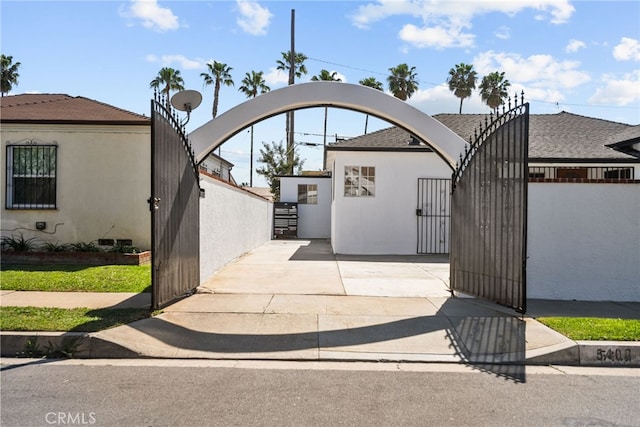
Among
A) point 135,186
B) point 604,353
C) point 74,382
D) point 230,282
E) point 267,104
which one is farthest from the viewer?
point 135,186

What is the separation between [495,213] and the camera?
7.06m

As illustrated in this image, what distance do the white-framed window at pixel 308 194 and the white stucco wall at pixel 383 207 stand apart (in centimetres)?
922

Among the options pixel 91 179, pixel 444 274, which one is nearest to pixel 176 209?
pixel 91 179

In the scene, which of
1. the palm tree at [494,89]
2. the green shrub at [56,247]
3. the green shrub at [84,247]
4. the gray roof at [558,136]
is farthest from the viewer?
the palm tree at [494,89]

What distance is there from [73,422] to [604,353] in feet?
19.1

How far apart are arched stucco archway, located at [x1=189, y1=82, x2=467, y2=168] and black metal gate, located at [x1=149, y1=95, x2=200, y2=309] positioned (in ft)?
1.71

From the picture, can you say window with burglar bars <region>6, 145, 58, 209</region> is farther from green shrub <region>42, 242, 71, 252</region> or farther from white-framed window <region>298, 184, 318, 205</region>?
white-framed window <region>298, 184, 318, 205</region>

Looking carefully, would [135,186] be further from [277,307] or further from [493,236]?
[493,236]

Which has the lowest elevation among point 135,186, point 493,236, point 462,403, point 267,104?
point 462,403

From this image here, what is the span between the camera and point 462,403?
13.4ft

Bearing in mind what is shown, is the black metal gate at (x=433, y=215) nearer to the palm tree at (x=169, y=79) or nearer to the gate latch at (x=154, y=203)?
the gate latch at (x=154, y=203)

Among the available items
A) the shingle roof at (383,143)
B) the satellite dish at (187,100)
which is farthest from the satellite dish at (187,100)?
the shingle roof at (383,143)

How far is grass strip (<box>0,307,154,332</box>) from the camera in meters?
5.67

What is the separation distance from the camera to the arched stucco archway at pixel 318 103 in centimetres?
804
